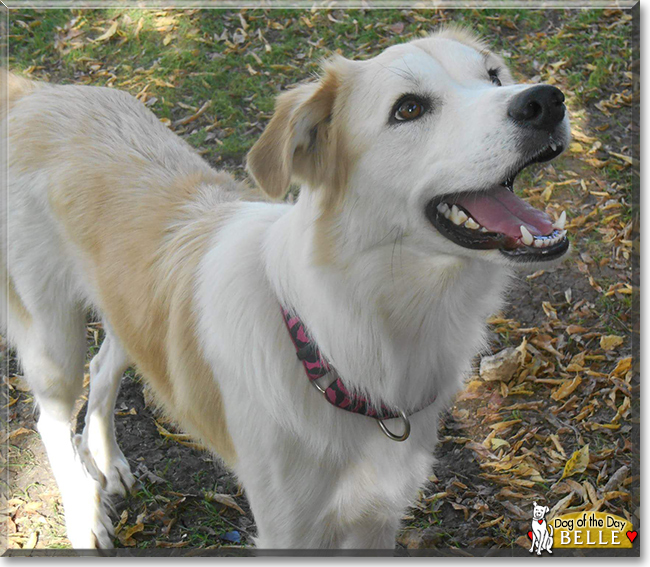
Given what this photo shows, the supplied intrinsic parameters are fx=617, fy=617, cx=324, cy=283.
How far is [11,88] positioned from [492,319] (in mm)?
3203

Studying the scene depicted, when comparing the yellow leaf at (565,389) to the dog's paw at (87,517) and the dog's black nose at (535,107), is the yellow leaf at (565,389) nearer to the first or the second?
the dog's black nose at (535,107)

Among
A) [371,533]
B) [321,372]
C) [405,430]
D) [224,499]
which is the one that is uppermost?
[321,372]

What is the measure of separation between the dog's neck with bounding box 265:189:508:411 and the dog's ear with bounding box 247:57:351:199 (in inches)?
4.9

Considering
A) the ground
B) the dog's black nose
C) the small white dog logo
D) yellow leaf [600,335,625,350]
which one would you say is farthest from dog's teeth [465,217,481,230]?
yellow leaf [600,335,625,350]

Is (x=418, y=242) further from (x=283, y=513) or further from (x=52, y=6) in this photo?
(x=52, y=6)

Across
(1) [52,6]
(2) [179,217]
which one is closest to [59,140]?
(2) [179,217]

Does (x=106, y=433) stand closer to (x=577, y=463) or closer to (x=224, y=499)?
(x=224, y=499)

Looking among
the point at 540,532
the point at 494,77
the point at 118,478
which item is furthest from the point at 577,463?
the point at 118,478

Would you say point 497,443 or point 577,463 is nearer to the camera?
point 577,463

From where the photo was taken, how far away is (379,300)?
2191 mm

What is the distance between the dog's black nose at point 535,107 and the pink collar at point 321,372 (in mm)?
1021

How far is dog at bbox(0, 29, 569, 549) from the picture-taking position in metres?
2.04

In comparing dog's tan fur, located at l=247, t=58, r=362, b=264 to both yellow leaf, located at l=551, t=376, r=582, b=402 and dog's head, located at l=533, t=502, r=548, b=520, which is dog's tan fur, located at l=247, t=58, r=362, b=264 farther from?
yellow leaf, located at l=551, t=376, r=582, b=402

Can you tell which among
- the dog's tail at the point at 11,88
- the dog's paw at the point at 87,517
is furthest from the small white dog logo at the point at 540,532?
the dog's tail at the point at 11,88
